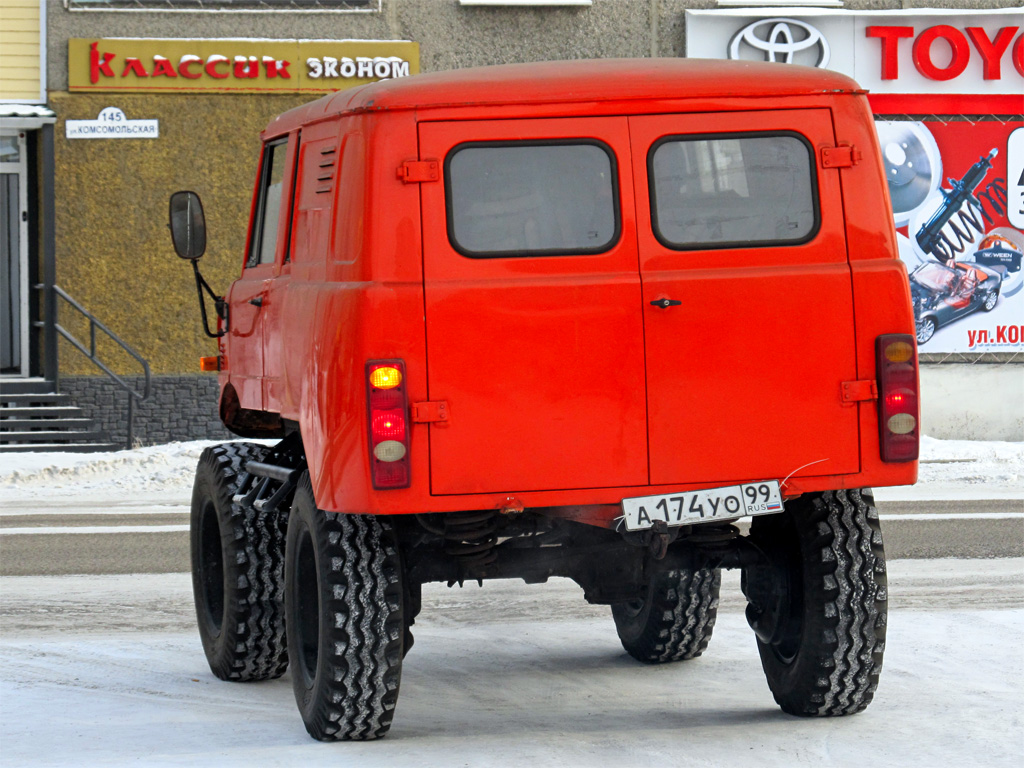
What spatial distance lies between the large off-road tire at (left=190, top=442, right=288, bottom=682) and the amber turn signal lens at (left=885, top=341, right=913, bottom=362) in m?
2.69

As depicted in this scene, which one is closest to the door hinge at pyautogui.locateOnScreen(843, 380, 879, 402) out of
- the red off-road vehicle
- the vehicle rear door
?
the red off-road vehicle

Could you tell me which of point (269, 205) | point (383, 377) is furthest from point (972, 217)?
point (383, 377)

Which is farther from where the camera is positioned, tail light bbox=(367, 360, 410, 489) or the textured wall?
the textured wall

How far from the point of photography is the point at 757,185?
17.2 feet

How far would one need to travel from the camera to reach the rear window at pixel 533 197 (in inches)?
200

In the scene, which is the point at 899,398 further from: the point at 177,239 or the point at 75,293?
the point at 75,293

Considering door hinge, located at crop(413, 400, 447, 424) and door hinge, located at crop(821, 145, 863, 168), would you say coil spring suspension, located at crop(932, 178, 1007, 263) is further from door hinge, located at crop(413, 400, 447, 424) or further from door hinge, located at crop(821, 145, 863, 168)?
door hinge, located at crop(413, 400, 447, 424)

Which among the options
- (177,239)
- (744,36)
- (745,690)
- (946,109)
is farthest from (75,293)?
(745,690)

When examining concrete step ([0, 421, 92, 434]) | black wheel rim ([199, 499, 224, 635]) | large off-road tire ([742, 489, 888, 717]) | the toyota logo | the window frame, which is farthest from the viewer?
the toyota logo

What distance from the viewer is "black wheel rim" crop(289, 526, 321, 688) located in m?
5.53

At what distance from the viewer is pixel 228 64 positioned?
19234mm

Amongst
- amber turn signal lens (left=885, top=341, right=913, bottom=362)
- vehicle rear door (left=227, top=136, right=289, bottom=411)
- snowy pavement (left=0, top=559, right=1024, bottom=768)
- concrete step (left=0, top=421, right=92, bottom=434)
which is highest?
vehicle rear door (left=227, top=136, right=289, bottom=411)

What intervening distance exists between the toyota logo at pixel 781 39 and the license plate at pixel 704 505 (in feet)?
51.1

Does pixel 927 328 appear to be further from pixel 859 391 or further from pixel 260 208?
pixel 859 391
